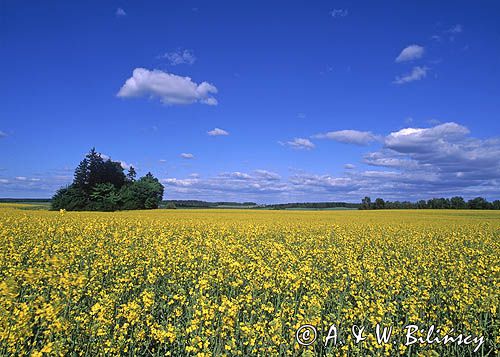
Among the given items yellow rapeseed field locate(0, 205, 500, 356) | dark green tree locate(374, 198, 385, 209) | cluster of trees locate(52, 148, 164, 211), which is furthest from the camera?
dark green tree locate(374, 198, 385, 209)

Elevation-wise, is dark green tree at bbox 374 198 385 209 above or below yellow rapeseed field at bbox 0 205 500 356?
above

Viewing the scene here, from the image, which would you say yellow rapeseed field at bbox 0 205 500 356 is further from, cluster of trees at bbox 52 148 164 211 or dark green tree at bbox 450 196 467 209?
dark green tree at bbox 450 196 467 209

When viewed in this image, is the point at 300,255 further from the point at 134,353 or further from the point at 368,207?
the point at 368,207

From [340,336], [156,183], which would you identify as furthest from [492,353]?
[156,183]

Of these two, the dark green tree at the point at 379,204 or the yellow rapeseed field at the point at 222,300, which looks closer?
the yellow rapeseed field at the point at 222,300

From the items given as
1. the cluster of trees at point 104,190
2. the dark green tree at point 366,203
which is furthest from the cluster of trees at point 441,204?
the cluster of trees at point 104,190

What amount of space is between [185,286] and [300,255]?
3971mm

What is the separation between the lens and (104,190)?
58594 mm

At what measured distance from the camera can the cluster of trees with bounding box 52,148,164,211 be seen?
53.5 m

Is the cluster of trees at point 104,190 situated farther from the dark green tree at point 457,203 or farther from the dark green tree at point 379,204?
the dark green tree at point 457,203

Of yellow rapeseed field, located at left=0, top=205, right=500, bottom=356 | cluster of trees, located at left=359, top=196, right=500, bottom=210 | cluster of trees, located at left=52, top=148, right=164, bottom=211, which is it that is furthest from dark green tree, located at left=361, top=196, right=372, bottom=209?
yellow rapeseed field, located at left=0, top=205, right=500, bottom=356

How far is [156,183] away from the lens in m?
67.8

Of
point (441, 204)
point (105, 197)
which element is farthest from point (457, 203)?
point (105, 197)

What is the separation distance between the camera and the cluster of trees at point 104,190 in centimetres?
5347
